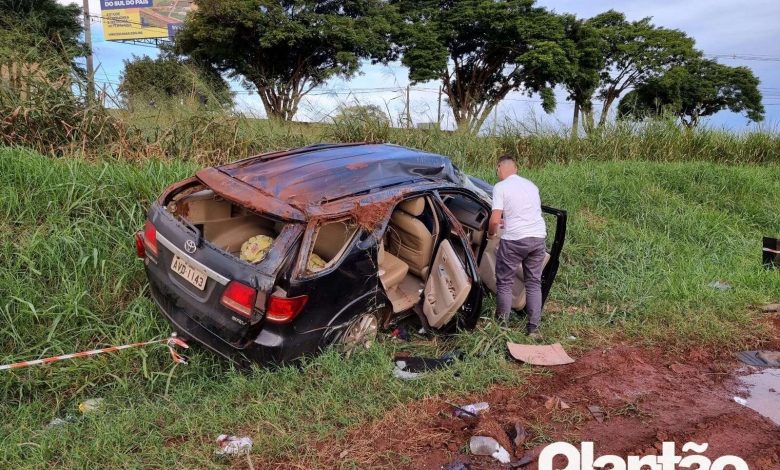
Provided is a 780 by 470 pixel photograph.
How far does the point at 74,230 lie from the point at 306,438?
2.91 meters

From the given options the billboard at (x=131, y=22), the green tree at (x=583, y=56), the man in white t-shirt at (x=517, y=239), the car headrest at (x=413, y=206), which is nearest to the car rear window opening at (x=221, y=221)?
the car headrest at (x=413, y=206)

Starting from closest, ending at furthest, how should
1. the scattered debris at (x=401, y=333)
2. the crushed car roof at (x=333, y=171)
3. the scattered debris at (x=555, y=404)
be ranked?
1. the scattered debris at (x=555, y=404)
2. the crushed car roof at (x=333, y=171)
3. the scattered debris at (x=401, y=333)

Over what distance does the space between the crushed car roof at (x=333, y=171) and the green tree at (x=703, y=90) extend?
24.9 m

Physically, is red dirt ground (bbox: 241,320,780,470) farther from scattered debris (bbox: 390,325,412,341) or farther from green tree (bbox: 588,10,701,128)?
green tree (bbox: 588,10,701,128)

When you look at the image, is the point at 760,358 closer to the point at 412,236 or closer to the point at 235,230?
the point at 412,236

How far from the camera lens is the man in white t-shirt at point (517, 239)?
4.13m

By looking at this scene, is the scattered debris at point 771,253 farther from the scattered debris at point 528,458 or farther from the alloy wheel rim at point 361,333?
the alloy wheel rim at point 361,333

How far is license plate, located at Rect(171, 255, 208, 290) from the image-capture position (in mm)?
3055

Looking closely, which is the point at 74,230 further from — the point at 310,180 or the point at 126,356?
the point at 310,180

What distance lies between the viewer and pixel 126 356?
347 cm

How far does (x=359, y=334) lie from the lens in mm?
3561

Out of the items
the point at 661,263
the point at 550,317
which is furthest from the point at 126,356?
the point at 661,263

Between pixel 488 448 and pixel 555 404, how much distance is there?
27.5 inches

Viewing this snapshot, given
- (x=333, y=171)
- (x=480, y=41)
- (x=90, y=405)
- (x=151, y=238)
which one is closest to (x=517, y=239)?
(x=333, y=171)
